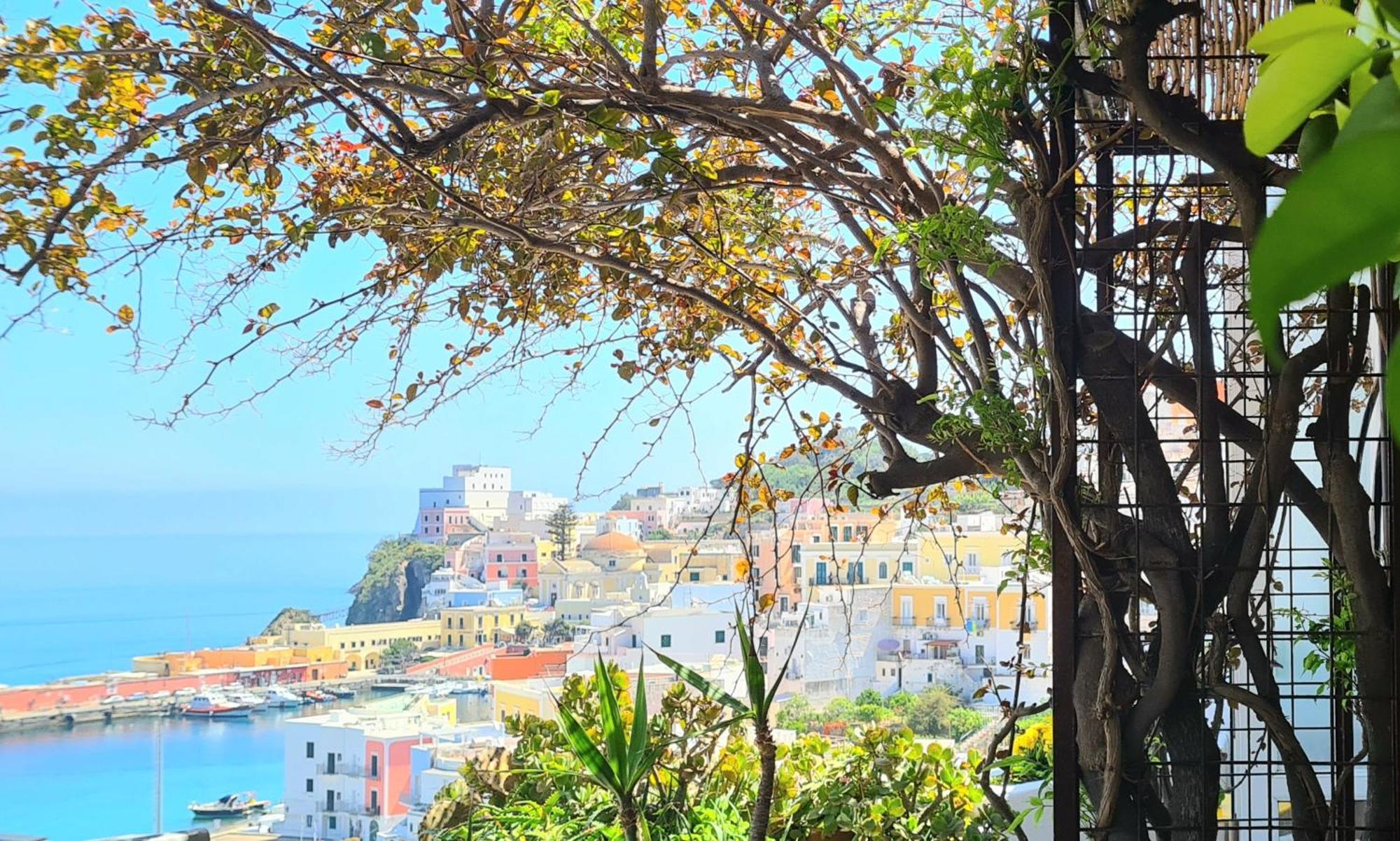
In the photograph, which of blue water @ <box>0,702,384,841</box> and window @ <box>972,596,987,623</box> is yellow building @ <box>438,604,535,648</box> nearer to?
→ blue water @ <box>0,702,384,841</box>

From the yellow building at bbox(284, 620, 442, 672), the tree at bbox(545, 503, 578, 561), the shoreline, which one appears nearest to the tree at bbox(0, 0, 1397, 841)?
the tree at bbox(545, 503, 578, 561)

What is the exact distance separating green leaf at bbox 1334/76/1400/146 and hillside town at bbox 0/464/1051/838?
171 cm

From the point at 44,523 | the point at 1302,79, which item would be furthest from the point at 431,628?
the point at 1302,79

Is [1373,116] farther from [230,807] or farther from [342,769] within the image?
[230,807]

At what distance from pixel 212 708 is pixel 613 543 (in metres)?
3.30

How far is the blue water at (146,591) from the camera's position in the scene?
7828 mm

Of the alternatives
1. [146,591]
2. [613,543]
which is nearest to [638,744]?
[613,543]

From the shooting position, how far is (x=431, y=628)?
851 centimetres

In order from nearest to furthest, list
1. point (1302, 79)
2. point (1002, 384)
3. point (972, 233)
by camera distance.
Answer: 1. point (1302, 79)
2. point (972, 233)
3. point (1002, 384)

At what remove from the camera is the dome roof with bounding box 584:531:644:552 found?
633 centimetres

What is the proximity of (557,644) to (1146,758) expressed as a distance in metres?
6.04

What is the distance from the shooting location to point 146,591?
35.6 ft

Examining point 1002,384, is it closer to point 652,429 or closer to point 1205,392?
point 1205,392

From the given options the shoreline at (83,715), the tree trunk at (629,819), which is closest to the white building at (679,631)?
the tree trunk at (629,819)
